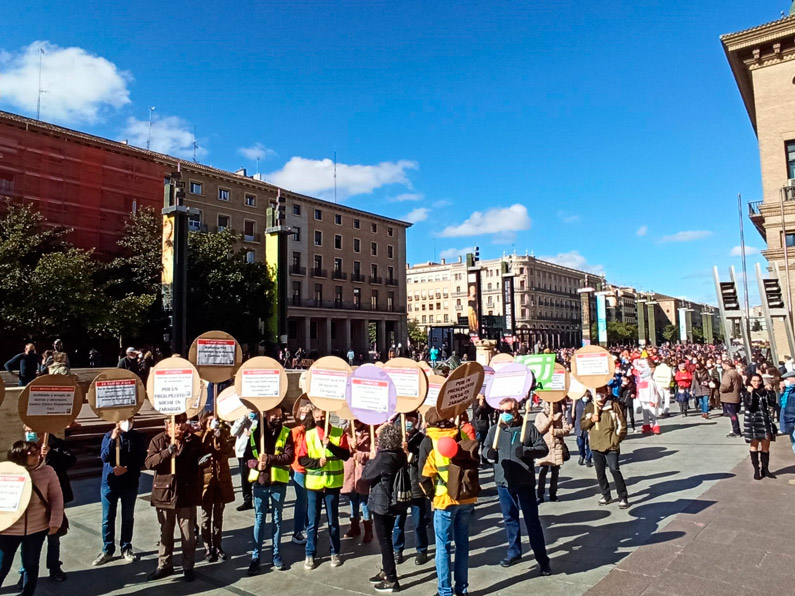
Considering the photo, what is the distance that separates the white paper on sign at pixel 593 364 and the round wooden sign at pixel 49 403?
6.00m

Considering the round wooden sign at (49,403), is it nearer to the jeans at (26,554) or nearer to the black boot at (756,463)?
the jeans at (26,554)

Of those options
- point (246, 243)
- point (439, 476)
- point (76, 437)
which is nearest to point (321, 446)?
point (439, 476)

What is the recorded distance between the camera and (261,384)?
5.86 meters

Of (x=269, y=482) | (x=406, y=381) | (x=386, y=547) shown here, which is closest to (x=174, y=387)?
(x=269, y=482)

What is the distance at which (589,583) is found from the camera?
15.6 ft

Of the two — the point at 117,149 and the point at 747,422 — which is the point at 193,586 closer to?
the point at 747,422

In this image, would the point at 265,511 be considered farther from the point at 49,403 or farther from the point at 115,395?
the point at 49,403

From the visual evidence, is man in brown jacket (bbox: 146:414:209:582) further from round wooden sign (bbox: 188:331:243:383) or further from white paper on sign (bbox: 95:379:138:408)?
round wooden sign (bbox: 188:331:243:383)

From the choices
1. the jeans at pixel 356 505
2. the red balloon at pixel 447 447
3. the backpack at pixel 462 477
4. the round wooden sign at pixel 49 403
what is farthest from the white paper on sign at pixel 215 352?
the backpack at pixel 462 477

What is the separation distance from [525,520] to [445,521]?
3.47 ft

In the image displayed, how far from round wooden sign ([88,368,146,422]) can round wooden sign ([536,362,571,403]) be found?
4708mm

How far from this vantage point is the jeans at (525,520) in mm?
5074

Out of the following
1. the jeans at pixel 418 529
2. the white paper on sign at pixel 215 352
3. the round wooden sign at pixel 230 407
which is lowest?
the jeans at pixel 418 529

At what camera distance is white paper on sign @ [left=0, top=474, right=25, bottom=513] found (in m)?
4.25
